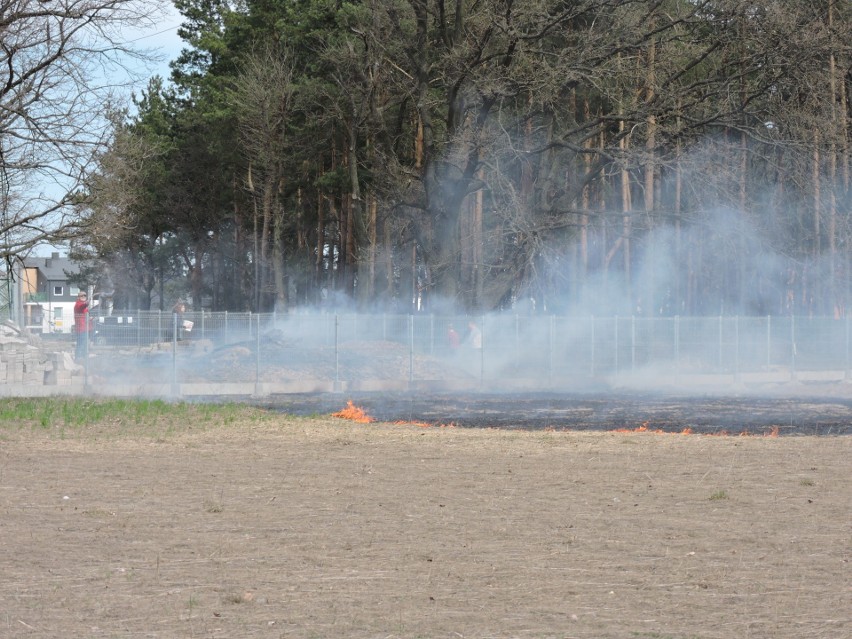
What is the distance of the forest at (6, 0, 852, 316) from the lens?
36500mm

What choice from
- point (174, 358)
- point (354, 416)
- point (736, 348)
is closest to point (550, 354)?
point (736, 348)

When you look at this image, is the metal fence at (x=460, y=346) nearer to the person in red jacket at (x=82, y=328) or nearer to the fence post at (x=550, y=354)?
the fence post at (x=550, y=354)

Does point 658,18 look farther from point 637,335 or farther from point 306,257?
point 306,257

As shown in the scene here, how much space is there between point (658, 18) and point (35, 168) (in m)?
24.9

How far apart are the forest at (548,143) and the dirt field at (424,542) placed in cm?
980

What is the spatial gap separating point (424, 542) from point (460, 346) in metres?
25.9

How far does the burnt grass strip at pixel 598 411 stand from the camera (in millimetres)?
22188

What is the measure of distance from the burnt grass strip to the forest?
22.5 feet


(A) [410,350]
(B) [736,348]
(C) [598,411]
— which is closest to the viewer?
(C) [598,411]

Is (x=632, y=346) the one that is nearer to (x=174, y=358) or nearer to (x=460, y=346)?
(x=460, y=346)

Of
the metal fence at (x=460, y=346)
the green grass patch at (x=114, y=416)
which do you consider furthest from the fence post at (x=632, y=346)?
the green grass patch at (x=114, y=416)

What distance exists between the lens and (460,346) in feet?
115

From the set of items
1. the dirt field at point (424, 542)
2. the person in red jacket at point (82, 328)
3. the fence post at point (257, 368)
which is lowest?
the dirt field at point (424, 542)

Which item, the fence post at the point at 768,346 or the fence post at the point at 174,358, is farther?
the fence post at the point at 768,346
